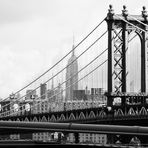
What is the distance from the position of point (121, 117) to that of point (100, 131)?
69.6m

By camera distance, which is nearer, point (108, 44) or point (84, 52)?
point (108, 44)

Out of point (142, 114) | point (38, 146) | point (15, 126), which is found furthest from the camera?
point (142, 114)

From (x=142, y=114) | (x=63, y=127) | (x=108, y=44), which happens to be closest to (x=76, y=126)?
(x=63, y=127)

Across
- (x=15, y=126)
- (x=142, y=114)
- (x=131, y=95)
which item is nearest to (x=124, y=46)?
(x=131, y=95)

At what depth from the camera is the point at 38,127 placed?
1795 centimetres

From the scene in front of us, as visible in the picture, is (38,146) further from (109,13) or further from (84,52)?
(84,52)

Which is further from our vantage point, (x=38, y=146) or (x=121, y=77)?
(x=121, y=77)

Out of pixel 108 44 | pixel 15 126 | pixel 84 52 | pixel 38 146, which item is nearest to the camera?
pixel 38 146

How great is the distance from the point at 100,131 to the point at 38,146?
1600mm

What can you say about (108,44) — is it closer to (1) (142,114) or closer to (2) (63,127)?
(1) (142,114)

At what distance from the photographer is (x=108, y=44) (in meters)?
97.8

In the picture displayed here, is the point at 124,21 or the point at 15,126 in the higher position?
the point at 124,21

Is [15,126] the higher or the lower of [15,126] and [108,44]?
the lower

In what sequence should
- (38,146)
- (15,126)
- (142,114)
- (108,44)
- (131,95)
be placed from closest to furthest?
1. (38,146)
2. (15,126)
3. (142,114)
4. (131,95)
5. (108,44)
